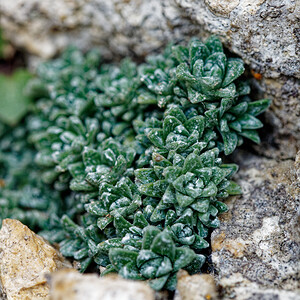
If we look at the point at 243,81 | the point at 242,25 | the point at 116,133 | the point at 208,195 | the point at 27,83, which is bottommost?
the point at 27,83

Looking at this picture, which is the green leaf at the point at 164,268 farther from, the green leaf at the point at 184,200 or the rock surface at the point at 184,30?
the rock surface at the point at 184,30

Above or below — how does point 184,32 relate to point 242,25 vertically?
below

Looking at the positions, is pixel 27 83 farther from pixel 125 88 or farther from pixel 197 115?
pixel 197 115

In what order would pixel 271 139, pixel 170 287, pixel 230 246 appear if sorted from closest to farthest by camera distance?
pixel 170 287
pixel 230 246
pixel 271 139

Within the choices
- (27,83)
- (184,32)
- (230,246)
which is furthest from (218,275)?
(27,83)

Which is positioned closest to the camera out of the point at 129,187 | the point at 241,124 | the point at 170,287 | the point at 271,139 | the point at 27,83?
the point at 170,287

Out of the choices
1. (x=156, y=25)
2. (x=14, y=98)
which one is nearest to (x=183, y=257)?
(x=156, y=25)
